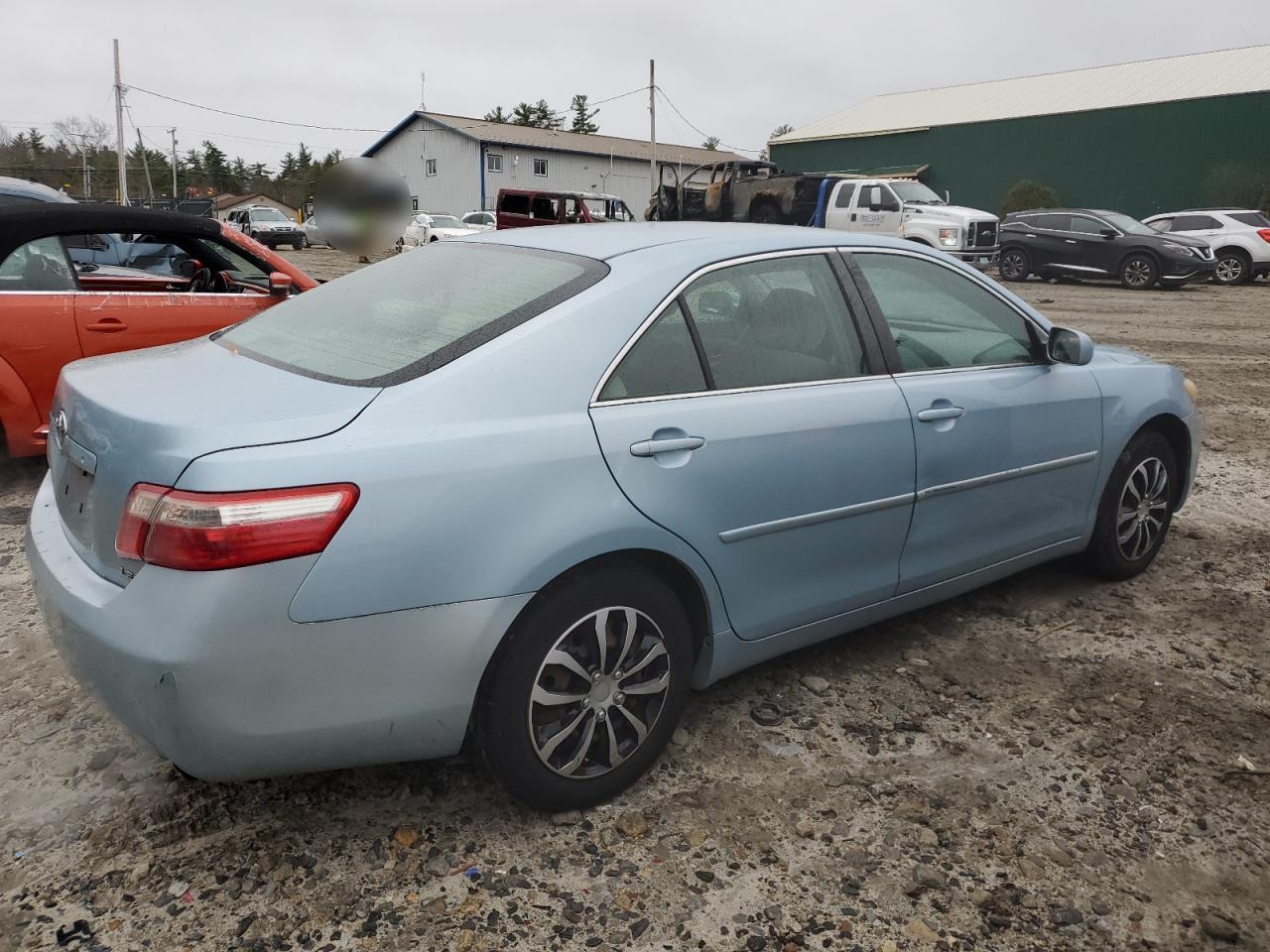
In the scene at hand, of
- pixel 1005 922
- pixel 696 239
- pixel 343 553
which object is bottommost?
pixel 1005 922

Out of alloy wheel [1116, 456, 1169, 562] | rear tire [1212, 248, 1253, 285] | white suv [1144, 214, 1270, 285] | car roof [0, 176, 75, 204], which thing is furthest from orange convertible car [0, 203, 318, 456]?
rear tire [1212, 248, 1253, 285]

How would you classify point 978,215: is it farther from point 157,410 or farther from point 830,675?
point 157,410

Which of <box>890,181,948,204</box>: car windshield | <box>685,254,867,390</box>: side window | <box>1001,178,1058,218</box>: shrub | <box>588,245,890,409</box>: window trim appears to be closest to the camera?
<box>588,245,890,409</box>: window trim

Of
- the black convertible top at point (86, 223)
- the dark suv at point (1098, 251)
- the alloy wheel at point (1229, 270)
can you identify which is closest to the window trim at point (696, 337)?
the black convertible top at point (86, 223)

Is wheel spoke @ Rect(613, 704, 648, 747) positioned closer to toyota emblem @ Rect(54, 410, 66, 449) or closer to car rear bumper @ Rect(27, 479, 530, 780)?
car rear bumper @ Rect(27, 479, 530, 780)

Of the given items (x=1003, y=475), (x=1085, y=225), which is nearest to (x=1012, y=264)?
(x=1085, y=225)

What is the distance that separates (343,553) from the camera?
2.14 m

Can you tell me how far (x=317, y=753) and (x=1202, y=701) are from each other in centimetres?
281

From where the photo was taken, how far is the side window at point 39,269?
5133 millimetres

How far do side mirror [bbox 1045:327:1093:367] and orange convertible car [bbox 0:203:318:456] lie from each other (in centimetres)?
398

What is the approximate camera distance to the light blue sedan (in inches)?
84.0

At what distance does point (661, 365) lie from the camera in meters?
2.74

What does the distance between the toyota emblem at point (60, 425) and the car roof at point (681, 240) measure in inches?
53.5

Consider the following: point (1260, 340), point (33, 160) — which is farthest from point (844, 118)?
point (33, 160)
